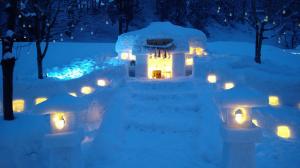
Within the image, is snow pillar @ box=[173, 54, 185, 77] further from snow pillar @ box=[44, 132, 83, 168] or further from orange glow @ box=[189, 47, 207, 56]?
snow pillar @ box=[44, 132, 83, 168]

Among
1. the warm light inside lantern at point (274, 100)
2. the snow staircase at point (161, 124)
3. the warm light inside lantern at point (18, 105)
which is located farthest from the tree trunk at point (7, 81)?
the warm light inside lantern at point (274, 100)

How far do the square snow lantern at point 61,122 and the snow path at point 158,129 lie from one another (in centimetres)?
195

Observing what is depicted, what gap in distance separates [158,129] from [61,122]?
208 inches

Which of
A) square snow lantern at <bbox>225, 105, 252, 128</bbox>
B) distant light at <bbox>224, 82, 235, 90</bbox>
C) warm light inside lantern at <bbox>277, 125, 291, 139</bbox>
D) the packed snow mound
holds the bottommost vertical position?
warm light inside lantern at <bbox>277, 125, 291, 139</bbox>

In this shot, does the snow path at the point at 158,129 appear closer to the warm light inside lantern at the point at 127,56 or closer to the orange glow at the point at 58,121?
the orange glow at the point at 58,121

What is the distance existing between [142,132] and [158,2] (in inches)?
1297

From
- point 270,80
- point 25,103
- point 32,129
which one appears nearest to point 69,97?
point 32,129

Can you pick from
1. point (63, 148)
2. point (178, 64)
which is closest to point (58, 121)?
point (63, 148)

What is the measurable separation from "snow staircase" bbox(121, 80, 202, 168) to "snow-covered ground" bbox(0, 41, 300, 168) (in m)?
0.03

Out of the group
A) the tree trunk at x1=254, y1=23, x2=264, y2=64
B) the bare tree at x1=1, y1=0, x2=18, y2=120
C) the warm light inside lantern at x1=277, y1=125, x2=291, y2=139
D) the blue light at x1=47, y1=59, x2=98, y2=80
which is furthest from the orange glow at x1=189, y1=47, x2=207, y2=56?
the bare tree at x1=1, y1=0, x2=18, y2=120

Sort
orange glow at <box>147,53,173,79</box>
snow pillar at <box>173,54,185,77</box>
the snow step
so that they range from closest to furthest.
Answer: the snow step, snow pillar at <box>173,54,185,77</box>, orange glow at <box>147,53,173,79</box>

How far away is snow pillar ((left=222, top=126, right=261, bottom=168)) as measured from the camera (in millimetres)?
7859

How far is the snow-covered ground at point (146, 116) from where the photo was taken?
30.8ft

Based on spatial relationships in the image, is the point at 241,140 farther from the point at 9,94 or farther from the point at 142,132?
the point at 9,94
